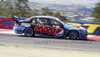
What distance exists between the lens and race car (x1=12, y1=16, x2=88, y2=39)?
12.0 meters

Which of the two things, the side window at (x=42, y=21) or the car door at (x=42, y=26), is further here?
Result: the side window at (x=42, y=21)

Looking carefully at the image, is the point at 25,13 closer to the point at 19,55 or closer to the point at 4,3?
the point at 4,3

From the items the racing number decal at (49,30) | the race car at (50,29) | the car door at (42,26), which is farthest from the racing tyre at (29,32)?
the racing number decal at (49,30)

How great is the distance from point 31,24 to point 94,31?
581 centimetres

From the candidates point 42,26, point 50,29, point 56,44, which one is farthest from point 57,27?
point 56,44

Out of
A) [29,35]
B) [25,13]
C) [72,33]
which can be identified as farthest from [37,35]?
[25,13]

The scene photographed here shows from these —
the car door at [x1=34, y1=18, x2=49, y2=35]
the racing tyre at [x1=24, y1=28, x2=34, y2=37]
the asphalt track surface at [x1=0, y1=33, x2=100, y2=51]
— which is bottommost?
the asphalt track surface at [x1=0, y1=33, x2=100, y2=51]

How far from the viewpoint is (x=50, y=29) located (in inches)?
477

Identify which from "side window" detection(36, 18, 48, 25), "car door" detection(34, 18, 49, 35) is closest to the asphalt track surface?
"car door" detection(34, 18, 49, 35)

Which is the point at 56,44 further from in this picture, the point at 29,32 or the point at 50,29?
the point at 29,32

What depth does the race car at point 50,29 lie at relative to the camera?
12016mm

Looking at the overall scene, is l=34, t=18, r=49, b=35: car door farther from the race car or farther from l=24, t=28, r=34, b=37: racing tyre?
l=24, t=28, r=34, b=37: racing tyre

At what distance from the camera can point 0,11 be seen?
46062mm

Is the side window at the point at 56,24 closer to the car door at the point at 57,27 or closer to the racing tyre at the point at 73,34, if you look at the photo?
the car door at the point at 57,27
